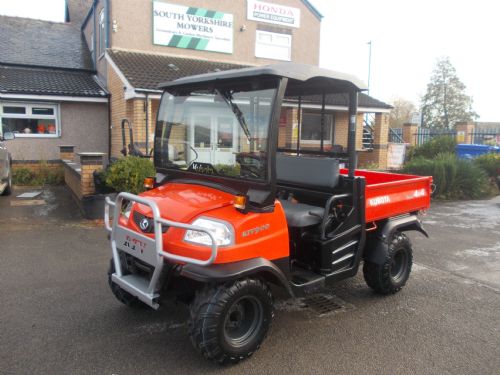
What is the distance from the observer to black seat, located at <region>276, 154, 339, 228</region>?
146 inches

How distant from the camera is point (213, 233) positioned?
2.93 meters

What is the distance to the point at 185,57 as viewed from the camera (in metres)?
14.9

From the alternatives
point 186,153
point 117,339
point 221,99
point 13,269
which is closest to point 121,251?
point 117,339

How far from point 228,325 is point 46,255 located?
140 inches

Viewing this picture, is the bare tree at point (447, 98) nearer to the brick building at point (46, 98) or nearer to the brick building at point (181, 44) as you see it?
the brick building at point (181, 44)

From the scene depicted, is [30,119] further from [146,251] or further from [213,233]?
[213,233]

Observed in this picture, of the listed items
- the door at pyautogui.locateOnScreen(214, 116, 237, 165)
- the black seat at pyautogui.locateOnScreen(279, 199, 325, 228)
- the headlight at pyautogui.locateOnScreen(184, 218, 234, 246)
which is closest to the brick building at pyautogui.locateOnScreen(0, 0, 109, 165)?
the door at pyautogui.locateOnScreen(214, 116, 237, 165)

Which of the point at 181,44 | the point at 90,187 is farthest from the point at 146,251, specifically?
the point at 181,44

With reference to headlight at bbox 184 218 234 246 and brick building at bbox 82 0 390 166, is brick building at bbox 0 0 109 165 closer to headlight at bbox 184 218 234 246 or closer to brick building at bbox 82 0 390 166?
brick building at bbox 82 0 390 166

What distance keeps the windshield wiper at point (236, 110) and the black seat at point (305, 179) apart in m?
0.87

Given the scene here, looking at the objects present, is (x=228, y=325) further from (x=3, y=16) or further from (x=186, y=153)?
(x=3, y=16)

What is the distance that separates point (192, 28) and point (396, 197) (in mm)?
12458

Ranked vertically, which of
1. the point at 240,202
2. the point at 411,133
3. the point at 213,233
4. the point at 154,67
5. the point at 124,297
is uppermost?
the point at 154,67

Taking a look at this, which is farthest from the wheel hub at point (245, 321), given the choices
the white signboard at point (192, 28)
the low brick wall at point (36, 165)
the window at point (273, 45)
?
the window at point (273, 45)
